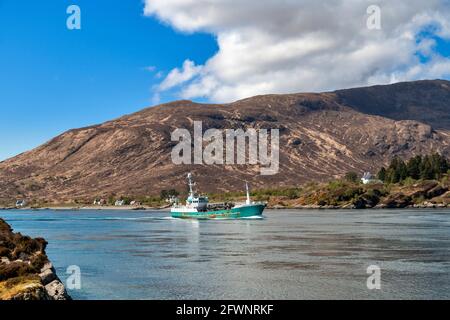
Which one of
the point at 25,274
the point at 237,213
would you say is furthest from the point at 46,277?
the point at 237,213

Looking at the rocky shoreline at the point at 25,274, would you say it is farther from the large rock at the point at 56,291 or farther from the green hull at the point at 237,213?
the green hull at the point at 237,213

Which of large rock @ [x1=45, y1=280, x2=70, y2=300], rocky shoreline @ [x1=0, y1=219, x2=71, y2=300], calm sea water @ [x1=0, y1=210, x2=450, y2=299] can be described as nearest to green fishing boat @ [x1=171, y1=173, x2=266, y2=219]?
calm sea water @ [x1=0, y1=210, x2=450, y2=299]

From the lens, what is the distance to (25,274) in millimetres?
38938

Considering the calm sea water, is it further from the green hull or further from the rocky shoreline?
the green hull

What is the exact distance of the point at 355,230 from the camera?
335 ft

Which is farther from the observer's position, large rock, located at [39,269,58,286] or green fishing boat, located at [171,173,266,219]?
green fishing boat, located at [171,173,266,219]

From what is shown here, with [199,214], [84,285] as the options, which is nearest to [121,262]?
[84,285]

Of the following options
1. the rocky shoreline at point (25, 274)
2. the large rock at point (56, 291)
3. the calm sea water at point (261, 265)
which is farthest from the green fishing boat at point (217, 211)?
the large rock at point (56, 291)

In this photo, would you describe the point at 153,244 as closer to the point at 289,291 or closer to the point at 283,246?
the point at 283,246

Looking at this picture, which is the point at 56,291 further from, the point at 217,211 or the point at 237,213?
the point at 217,211

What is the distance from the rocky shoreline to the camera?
30578 mm

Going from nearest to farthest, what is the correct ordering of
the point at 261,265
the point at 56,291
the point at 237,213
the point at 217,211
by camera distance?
the point at 56,291, the point at 261,265, the point at 237,213, the point at 217,211

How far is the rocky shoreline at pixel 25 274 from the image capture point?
3058cm
